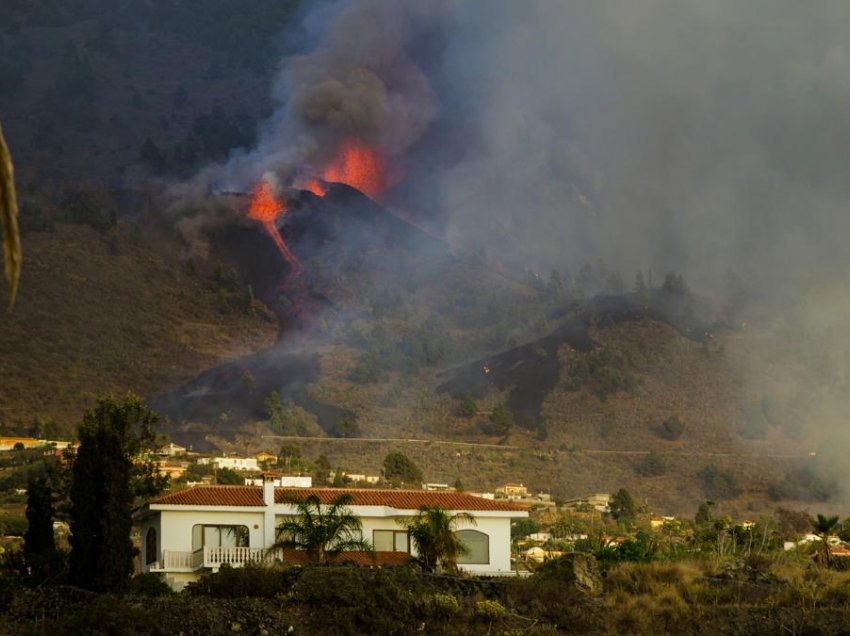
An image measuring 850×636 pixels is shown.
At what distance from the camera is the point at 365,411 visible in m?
133

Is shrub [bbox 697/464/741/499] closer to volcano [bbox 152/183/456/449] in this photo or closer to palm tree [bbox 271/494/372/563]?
volcano [bbox 152/183/456/449]

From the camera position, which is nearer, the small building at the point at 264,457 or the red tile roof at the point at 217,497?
the red tile roof at the point at 217,497

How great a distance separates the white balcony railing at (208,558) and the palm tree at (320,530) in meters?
0.67

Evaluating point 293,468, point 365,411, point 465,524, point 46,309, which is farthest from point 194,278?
point 465,524

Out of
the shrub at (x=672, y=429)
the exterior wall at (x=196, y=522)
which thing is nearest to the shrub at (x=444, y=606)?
the exterior wall at (x=196, y=522)

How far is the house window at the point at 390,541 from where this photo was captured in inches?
1656

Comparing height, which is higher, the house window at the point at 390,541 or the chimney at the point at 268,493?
the chimney at the point at 268,493

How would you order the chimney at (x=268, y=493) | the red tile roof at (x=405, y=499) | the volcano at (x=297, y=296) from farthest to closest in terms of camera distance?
the volcano at (x=297, y=296)
the red tile roof at (x=405, y=499)
the chimney at (x=268, y=493)

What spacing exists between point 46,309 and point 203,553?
105951 mm

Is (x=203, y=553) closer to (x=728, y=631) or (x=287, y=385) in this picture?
(x=728, y=631)

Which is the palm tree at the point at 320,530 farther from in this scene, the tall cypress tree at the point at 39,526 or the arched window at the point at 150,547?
the tall cypress tree at the point at 39,526

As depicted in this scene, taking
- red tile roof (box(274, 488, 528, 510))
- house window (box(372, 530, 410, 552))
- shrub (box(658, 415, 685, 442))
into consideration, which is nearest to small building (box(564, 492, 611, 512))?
shrub (box(658, 415, 685, 442))

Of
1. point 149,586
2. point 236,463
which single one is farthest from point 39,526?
point 236,463

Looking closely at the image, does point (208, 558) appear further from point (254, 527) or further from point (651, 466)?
point (651, 466)
